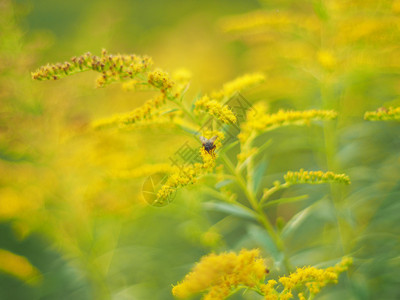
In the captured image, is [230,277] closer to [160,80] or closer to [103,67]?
[160,80]

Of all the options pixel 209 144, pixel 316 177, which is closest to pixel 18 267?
pixel 209 144

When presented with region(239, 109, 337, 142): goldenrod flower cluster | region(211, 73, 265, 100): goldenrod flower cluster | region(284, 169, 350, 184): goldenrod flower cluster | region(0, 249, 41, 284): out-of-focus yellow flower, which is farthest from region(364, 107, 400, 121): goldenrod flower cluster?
region(0, 249, 41, 284): out-of-focus yellow flower

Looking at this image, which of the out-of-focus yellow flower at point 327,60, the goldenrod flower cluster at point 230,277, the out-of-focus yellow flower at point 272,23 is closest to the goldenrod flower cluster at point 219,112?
the goldenrod flower cluster at point 230,277

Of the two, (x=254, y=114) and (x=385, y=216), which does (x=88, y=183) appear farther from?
(x=385, y=216)

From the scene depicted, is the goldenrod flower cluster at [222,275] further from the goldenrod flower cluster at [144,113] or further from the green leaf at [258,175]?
the goldenrod flower cluster at [144,113]

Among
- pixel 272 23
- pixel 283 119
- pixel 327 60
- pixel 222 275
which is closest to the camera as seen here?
pixel 222 275

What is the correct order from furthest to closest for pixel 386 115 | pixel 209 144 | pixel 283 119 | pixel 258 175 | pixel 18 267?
1. pixel 18 267
2. pixel 258 175
3. pixel 283 119
4. pixel 386 115
5. pixel 209 144

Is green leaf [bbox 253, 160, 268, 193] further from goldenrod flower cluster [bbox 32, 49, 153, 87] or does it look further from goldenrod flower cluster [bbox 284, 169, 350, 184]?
goldenrod flower cluster [bbox 32, 49, 153, 87]
